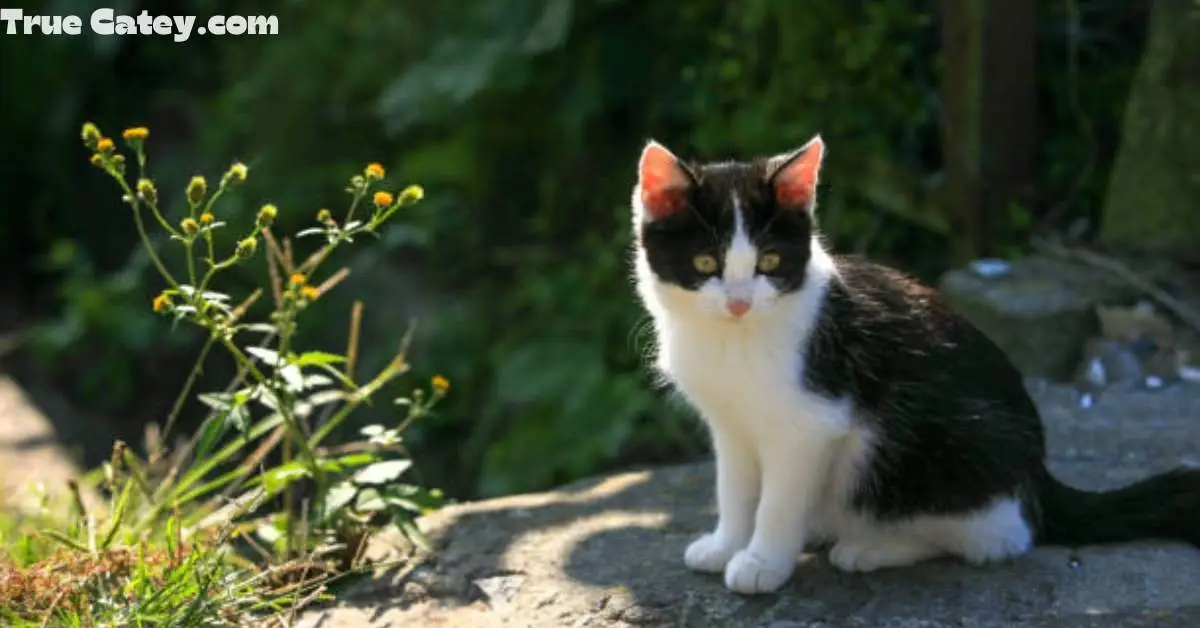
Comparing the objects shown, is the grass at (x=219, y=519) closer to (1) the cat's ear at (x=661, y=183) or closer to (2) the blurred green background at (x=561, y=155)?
(1) the cat's ear at (x=661, y=183)

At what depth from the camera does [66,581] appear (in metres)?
2.49

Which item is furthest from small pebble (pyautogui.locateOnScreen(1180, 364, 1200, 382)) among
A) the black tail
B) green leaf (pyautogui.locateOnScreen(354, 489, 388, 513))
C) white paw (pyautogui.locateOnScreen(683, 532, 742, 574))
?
green leaf (pyautogui.locateOnScreen(354, 489, 388, 513))

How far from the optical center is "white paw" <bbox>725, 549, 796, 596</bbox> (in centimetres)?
244

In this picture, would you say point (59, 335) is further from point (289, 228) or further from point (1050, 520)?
point (1050, 520)

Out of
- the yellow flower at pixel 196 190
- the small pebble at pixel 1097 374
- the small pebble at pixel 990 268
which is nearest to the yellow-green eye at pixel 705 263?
the yellow flower at pixel 196 190

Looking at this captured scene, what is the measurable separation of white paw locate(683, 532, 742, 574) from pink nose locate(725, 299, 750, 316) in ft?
1.77

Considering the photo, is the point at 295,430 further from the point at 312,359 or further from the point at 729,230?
the point at 729,230

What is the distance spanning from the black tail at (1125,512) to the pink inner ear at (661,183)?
863 mm

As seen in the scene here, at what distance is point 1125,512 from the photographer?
2.55 m

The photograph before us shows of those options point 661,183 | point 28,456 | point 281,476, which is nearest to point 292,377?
point 281,476

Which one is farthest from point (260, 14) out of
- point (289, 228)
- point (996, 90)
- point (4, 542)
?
point (4, 542)

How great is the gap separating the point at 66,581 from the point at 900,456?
152 cm

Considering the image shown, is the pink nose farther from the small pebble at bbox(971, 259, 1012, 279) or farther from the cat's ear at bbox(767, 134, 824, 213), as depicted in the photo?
the small pebble at bbox(971, 259, 1012, 279)

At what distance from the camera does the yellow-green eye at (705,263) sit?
7.55 ft
